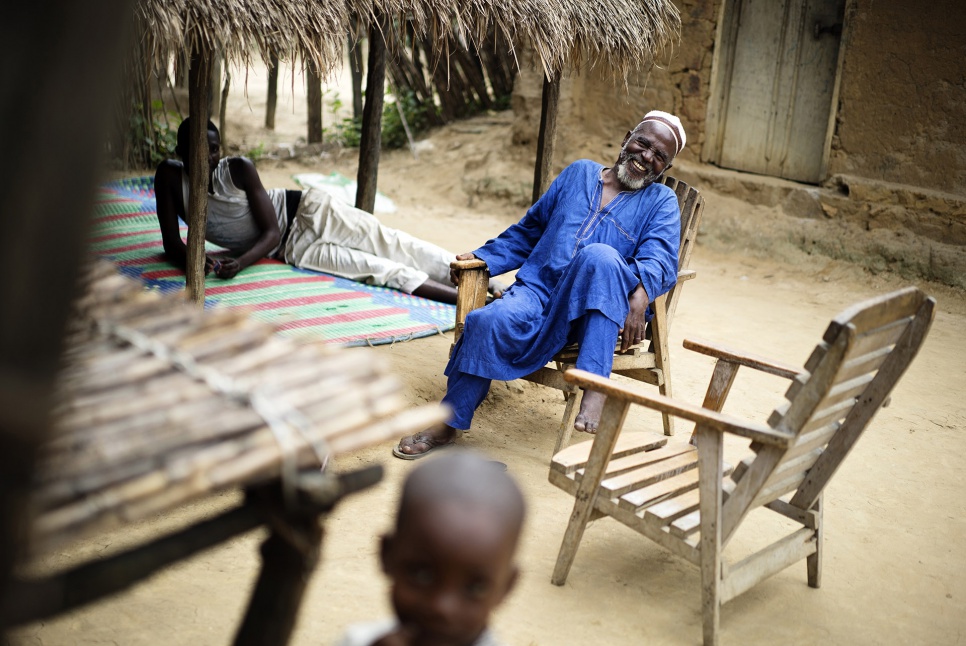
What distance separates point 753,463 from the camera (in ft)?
7.89

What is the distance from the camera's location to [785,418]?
7.58 feet

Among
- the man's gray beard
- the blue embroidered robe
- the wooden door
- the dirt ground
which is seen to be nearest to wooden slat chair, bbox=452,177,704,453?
the blue embroidered robe

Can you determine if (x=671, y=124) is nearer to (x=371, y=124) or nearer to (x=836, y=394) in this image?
(x=836, y=394)

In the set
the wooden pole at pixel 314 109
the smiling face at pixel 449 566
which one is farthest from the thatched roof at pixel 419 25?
the wooden pole at pixel 314 109

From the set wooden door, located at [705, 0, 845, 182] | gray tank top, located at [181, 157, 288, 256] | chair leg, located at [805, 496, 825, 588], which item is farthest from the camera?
wooden door, located at [705, 0, 845, 182]

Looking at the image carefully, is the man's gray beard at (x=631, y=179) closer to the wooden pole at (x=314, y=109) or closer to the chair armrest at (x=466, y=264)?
the chair armrest at (x=466, y=264)

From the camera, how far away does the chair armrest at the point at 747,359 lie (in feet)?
10.1

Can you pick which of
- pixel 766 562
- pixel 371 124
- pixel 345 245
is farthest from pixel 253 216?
pixel 766 562

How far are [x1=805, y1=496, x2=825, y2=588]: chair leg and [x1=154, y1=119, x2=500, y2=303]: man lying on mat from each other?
8.28 feet

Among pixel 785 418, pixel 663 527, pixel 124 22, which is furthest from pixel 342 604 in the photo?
pixel 124 22

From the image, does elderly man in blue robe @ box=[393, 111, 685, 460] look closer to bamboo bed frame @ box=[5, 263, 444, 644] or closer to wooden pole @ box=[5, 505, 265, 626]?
bamboo bed frame @ box=[5, 263, 444, 644]

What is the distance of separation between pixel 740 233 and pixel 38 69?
7.48 m

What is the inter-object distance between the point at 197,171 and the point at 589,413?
7.48 feet

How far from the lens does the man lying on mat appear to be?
5.30 m
